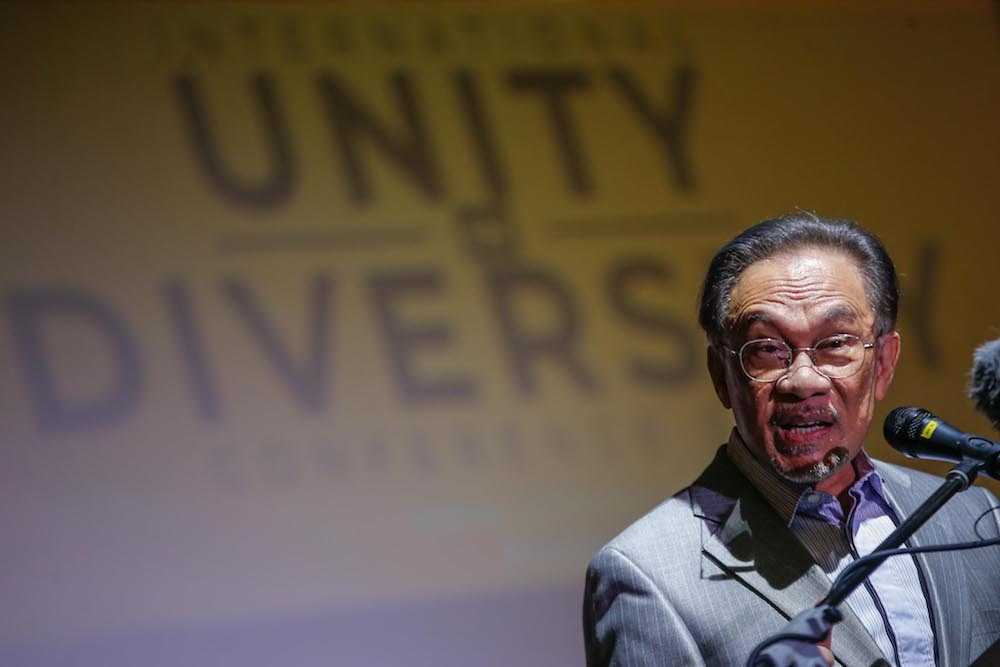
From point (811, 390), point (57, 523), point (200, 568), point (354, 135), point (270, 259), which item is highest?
point (354, 135)

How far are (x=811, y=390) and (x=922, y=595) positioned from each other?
0.32 metres

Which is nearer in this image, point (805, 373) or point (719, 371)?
point (805, 373)

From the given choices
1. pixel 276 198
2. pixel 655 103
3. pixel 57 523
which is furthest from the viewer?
pixel 655 103

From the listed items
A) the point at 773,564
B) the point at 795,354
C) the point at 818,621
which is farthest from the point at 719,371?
the point at 818,621

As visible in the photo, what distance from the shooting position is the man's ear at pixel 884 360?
1.76m

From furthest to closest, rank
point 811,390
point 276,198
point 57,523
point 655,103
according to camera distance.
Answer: point 655,103 < point 276,198 < point 57,523 < point 811,390

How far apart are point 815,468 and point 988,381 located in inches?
9.9

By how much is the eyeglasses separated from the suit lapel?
0.17 meters

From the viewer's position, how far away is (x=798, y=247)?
1.76 meters

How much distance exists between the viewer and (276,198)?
380 cm

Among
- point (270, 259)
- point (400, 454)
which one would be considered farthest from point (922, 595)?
point (270, 259)

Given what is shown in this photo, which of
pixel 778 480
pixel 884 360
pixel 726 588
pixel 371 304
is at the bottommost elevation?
pixel 726 588

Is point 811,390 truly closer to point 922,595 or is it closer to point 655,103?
point 922,595

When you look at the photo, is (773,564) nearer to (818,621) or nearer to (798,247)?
(818,621)
